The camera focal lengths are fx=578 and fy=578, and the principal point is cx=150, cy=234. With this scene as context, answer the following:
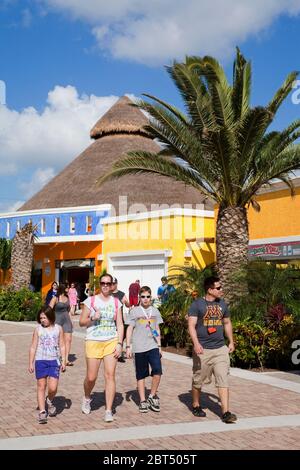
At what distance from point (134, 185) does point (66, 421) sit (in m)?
32.2

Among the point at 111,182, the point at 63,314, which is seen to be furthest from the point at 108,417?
the point at 111,182

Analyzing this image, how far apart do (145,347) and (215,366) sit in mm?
1033

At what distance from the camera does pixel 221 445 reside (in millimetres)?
5828

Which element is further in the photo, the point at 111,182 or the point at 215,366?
the point at 111,182

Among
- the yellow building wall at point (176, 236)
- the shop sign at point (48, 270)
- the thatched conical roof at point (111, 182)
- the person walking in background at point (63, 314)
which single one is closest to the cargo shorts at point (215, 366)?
the person walking in background at point (63, 314)

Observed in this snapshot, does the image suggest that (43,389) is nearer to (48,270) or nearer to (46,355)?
(46,355)

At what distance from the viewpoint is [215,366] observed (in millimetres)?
6941

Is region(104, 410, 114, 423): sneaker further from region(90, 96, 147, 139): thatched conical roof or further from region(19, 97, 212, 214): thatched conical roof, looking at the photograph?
region(90, 96, 147, 139): thatched conical roof

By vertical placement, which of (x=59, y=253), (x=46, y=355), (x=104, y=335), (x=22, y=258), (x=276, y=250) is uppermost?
(x=59, y=253)

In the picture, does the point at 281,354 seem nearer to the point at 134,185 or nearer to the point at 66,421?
the point at 66,421

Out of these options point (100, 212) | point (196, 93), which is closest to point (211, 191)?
point (196, 93)

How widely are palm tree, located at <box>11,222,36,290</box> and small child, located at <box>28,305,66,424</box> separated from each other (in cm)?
2051

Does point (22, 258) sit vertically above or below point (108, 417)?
above

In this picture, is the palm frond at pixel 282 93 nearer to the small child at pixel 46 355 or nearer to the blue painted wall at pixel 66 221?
the small child at pixel 46 355
